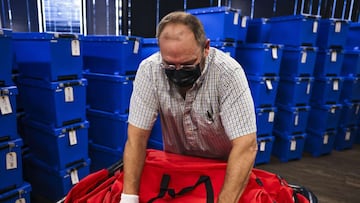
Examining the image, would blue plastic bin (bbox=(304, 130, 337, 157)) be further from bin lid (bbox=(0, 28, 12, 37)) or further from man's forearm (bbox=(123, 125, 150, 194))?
bin lid (bbox=(0, 28, 12, 37))

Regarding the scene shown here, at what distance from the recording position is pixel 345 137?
4.05 m

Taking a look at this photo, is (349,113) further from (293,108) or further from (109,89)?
(109,89)

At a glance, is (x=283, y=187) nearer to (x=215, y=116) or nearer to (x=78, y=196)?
(x=215, y=116)

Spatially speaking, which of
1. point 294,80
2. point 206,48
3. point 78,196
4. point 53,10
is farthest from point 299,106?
point 53,10

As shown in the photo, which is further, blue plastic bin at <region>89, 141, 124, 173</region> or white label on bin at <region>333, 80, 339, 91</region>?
white label on bin at <region>333, 80, 339, 91</region>

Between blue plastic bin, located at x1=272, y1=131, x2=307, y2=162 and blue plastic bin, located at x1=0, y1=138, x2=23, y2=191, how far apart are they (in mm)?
2798

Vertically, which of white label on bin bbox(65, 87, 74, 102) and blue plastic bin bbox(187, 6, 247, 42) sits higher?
blue plastic bin bbox(187, 6, 247, 42)

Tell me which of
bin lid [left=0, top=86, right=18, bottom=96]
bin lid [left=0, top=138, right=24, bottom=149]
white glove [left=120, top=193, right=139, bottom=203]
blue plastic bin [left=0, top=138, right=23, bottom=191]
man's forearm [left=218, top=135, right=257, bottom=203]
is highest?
bin lid [left=0, top=86, right=18, bottom=96]

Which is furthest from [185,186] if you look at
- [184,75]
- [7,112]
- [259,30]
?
[259,30]

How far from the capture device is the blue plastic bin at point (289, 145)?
3.53m

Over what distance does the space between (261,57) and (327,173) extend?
1.49 meters

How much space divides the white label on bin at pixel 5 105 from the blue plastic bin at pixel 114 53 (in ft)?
3.26

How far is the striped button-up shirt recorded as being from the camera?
3.67ft

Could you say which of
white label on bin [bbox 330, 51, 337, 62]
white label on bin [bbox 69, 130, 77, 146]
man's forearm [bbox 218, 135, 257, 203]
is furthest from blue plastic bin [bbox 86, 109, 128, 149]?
white label on bin [bbox 330, 51, 337, 62]
